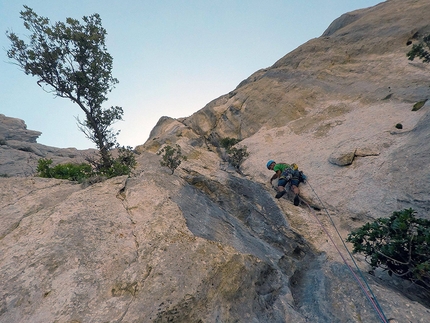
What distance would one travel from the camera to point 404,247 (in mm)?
8211

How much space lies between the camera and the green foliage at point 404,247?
767cm

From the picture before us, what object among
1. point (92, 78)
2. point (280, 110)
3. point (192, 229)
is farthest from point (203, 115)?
point (192, 229)

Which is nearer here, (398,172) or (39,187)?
(39,187)

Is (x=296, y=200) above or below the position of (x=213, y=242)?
below

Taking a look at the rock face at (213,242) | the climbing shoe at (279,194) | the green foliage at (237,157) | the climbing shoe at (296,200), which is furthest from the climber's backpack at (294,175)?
the green foliage at (237,157)

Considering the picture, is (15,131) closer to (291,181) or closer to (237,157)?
(237,157)

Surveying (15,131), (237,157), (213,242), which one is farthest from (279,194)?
(15,131)

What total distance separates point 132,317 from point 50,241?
324 centimetres

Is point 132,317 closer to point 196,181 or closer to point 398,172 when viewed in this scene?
point 196,181

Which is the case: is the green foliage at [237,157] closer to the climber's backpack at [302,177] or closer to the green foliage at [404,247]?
the climber's backpack at [302,177]

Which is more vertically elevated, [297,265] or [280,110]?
[280,110]

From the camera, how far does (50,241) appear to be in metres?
7.18

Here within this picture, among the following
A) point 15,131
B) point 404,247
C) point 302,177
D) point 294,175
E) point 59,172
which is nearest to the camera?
point 404,247

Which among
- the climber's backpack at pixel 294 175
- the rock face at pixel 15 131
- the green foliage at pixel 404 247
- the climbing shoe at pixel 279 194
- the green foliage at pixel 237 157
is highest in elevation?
the rock face at pixel 15 131
